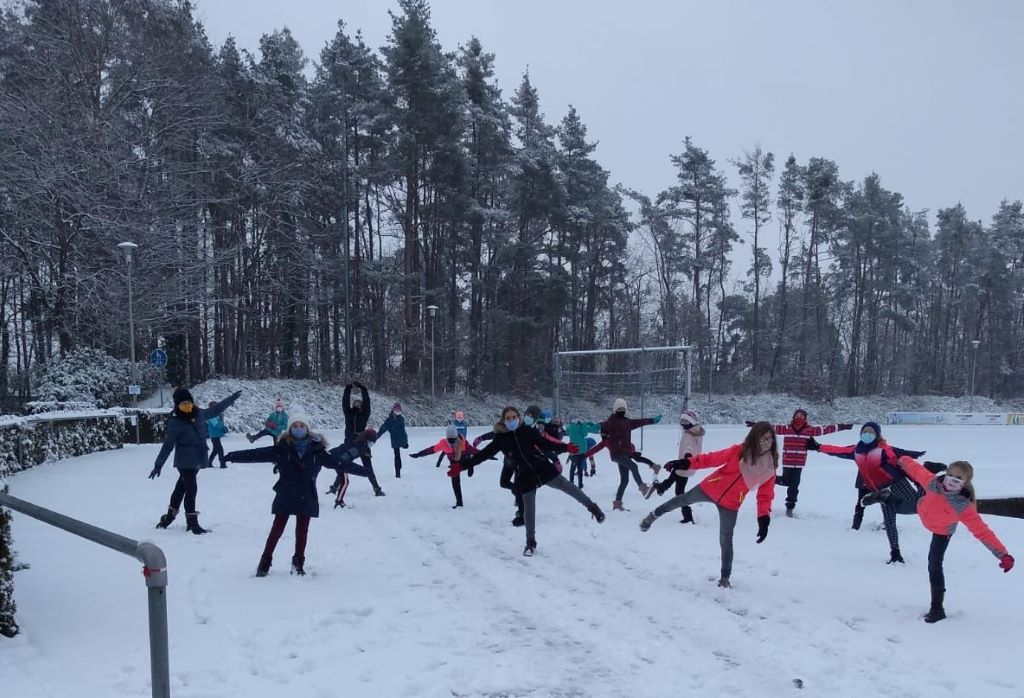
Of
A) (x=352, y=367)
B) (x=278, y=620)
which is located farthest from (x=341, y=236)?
(x=278, y=620)

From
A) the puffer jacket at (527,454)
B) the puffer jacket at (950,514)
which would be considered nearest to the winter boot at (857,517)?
the puffer jacket at (950,514)

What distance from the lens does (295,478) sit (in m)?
7.10

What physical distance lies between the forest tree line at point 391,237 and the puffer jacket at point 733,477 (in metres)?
24.9

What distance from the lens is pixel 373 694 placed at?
4.55m

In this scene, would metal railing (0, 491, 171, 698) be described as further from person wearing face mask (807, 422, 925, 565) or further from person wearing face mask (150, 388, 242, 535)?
person wearing face mask (807, 422, 925, 565)

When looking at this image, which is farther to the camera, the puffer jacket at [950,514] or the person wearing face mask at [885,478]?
the person wearing face mask at [885,478]

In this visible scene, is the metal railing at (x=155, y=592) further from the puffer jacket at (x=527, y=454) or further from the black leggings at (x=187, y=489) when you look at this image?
the black leggings at (x=187, y=489)

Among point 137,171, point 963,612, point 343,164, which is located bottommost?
point 963,612

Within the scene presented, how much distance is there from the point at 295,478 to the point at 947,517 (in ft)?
19.8

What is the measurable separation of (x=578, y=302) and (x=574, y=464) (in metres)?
34.2

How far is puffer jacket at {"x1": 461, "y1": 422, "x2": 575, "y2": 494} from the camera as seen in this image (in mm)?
8352

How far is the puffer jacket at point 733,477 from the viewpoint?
7020mm

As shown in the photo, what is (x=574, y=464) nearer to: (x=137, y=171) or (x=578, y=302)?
(x=137, y=171)

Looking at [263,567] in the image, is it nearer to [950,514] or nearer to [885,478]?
[950,514]
